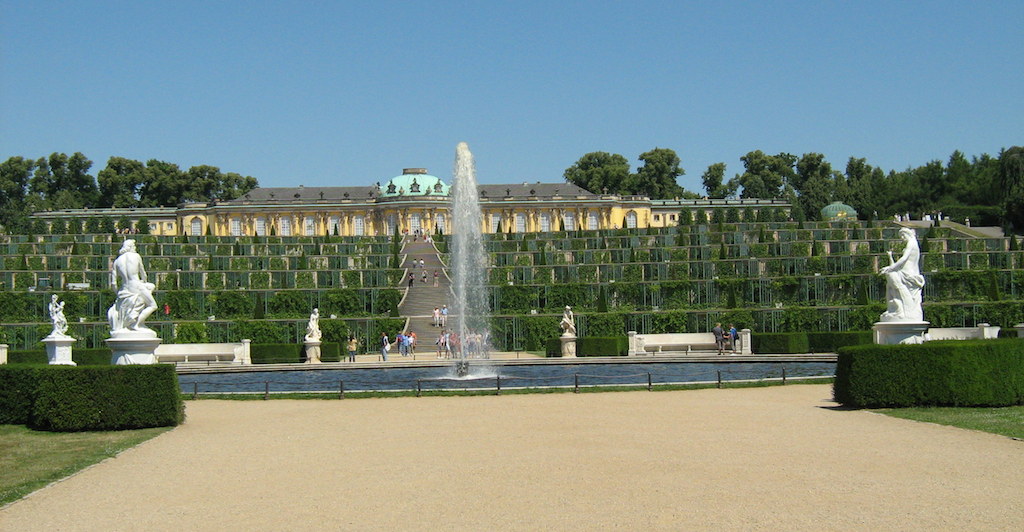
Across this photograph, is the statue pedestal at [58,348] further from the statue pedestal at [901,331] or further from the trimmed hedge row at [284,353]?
the statue pedestal at [901,331]

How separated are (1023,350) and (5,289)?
49.0 m

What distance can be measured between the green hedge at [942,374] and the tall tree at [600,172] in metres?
101

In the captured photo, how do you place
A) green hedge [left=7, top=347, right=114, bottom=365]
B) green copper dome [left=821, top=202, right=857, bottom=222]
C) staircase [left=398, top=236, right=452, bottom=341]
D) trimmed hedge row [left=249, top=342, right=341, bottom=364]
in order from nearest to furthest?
green hedge [left=7, top=347, right=114, bottom=365], trimmed hedge row [left=249, top=342, right=341, bottom=364], staircase [left=398, top=236, right=452, bottom=341], green copper dome [left=821, top=202, right=857, bottom=222]

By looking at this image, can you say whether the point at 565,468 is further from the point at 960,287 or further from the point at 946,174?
the point at 946,174

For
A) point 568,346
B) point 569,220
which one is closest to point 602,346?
point 568,346

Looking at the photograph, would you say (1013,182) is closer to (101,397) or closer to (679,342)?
(679,342)

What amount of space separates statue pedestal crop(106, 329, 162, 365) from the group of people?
24.5m

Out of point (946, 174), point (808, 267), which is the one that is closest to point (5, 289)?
point (808, 267)

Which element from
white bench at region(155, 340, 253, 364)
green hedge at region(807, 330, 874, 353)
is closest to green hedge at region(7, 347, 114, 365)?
white bench at region(155, 340, 253, 364)

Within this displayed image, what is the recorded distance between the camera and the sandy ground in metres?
11.8

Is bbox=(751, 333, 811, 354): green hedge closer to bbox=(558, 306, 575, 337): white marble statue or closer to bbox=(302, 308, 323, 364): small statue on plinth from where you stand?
bbox=(558, 306, 575, 337): white marble statue

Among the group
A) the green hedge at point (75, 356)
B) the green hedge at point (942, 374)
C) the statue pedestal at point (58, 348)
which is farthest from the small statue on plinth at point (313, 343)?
the green hedge at point (942, 374)

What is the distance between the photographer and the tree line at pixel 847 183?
319 feet

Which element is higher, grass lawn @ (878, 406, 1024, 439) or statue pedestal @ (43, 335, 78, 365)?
statue pedestal @ (43, 335, 78, 365)
